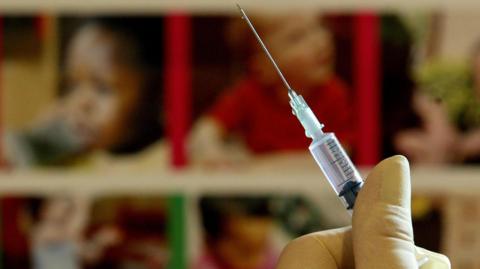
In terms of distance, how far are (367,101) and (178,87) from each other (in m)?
0.43

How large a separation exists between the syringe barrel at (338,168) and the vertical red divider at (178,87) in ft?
5.28

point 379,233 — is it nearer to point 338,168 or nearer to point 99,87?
point 338,168

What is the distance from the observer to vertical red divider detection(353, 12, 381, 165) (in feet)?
7.70

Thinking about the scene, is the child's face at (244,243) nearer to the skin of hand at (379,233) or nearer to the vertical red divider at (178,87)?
the vertical red divider at (178,87)

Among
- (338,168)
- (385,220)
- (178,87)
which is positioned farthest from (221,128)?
(385,220)

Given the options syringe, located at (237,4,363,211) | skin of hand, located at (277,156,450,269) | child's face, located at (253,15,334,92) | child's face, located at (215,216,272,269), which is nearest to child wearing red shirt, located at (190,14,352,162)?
child's face, located at (253,15,334,92)

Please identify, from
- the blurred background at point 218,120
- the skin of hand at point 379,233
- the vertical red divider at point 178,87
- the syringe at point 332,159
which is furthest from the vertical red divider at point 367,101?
the skin of hand at point 379,233

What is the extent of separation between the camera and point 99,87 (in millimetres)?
2361

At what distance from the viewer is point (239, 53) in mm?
2348

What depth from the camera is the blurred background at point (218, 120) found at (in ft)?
7.66

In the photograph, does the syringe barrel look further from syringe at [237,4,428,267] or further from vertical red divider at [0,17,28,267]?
vertical red divider at [0,17,28,267]

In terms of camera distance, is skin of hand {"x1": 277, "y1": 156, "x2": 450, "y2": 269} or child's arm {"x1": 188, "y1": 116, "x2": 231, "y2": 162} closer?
skin of hand {"x1": 277, "y1": 156, "x2": 450, "y2": 269}

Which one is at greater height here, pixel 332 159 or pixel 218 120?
pixel 218 120

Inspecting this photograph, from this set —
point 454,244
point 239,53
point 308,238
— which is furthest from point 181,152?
point 308,238
